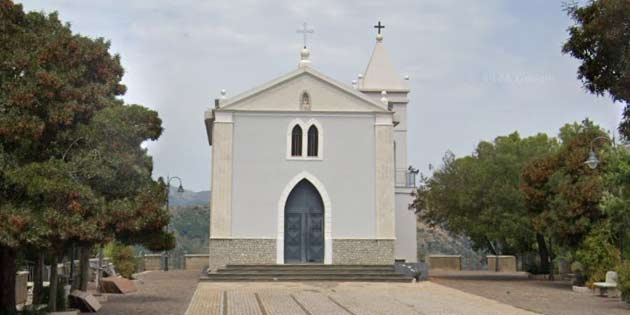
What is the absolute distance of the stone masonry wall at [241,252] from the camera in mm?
32688

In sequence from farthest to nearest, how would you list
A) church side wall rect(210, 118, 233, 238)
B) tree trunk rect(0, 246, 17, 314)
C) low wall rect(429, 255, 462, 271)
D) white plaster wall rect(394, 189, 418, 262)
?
low wall rect(429, 255, 462, 271) < white plaster wall rect(394, 189, 418, 262) < church side wall rect(210, 118, 233, 238) < tree trunk rect(0, 246, 17, 314)

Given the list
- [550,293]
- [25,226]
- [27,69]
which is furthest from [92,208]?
[550,293]

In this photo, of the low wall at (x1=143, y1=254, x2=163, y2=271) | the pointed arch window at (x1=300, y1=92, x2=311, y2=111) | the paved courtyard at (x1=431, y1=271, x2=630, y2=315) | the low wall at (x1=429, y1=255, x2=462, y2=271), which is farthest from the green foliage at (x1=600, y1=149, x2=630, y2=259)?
the low wall at (x1=143, y1=254, x2=163, y2=271)

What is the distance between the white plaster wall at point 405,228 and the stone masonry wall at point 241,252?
9.50 meters

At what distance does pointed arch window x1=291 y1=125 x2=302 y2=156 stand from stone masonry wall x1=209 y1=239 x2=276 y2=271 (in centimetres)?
390

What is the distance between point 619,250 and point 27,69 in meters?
20.1

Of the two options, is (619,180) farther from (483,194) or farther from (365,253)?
(365,253)

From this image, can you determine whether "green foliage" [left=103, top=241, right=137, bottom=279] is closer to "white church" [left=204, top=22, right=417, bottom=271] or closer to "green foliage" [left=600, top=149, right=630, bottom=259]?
"white church" [left=204, top=22, right=417, bottom=271]

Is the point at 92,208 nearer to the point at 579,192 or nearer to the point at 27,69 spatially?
the point at 27,69

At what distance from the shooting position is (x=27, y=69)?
14.2 m

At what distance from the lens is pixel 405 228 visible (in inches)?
1603

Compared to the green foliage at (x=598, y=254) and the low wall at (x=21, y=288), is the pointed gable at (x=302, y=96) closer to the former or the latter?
the green foliage at (x=598, y=254)

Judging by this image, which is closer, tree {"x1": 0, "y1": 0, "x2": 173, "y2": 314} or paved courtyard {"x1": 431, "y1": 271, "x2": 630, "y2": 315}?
tree {"x1": 0, "y1": 0, "x2": 173, "y2": 314}

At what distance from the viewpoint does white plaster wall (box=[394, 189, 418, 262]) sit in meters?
40.5
